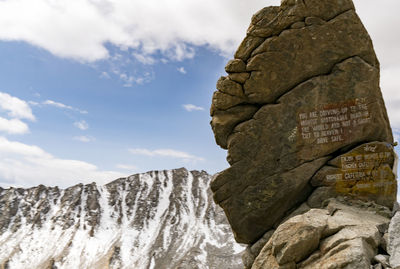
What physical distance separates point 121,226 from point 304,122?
12741 centimetres

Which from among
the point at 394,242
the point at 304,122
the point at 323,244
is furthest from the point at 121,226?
the point at 394,242

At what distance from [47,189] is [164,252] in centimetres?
7491

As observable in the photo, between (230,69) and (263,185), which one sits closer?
(263,185)

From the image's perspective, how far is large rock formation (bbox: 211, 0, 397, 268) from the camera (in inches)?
666

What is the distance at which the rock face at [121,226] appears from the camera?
107 metres

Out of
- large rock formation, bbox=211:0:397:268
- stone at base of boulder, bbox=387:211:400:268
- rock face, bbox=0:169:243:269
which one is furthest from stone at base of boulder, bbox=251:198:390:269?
rock face, bbox=0:169:243:269

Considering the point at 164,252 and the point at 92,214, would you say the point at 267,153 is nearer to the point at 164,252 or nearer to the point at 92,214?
the point at 164,252

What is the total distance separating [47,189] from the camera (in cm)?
15638

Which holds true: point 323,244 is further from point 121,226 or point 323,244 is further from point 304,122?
point 121,226

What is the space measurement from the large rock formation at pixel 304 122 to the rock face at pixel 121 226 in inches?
3307

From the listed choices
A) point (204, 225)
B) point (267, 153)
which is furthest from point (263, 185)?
point (204, 225)

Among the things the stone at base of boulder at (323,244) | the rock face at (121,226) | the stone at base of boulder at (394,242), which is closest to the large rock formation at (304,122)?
the stone at base of boulder at (323,244)

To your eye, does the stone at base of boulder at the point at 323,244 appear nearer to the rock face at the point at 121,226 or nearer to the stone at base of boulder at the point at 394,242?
the stone at base of boulder at the point at 394,242

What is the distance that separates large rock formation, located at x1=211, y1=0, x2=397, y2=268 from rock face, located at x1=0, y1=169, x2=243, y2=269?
84.0 metres
